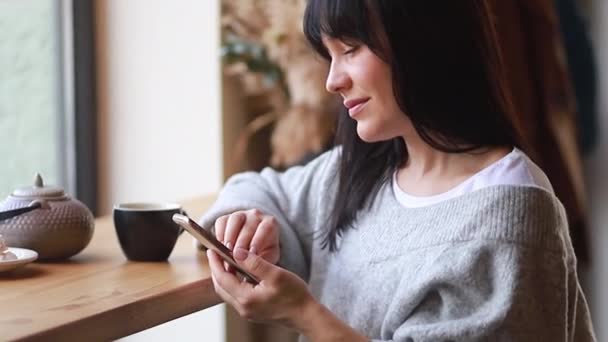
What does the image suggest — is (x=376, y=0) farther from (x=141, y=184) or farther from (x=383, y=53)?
(x=141, y=184)

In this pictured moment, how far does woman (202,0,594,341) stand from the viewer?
91 centimetres

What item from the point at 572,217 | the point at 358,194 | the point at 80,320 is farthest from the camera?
the point at 572,217

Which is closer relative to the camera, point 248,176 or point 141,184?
point 248,176

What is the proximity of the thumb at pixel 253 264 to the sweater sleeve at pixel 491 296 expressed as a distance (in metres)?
0.15

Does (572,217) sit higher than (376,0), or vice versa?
(376,0)

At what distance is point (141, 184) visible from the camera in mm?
1901

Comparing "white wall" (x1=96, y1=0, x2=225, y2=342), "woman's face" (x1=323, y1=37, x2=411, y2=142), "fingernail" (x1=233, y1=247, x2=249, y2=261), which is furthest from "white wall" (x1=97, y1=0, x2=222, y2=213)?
"fingernail" (x1=233, y1=247, x2=249, y2=261)

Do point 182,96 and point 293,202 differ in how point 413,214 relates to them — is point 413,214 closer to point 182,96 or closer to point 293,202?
point 293,202

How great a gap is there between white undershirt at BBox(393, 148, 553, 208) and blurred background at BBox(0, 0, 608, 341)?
0.79 metres

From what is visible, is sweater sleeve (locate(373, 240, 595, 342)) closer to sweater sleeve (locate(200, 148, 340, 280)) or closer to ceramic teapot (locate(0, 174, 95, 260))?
sweater sleeve (locate(200, 148, 340, 280))

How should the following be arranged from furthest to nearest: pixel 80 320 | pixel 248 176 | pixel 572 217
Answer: pixel 572 217 < pixel 248 176 < pixel 80 320

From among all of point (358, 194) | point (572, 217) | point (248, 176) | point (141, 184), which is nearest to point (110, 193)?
point (141, 184)

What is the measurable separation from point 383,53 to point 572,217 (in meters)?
1.20

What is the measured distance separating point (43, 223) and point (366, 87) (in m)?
0.40
